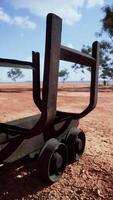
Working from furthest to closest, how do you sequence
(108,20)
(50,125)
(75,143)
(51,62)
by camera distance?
(108,20) → (75,143) → (50,125) → (51,62)

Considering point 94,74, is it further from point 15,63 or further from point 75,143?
point 15,63

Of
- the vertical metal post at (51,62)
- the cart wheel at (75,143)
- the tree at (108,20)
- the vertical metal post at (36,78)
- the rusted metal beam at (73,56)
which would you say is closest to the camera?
the vertical metal post at (51,62)

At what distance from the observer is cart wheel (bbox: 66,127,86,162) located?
16.2 feet

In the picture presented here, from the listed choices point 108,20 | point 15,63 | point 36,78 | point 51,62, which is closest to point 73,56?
point 51,62

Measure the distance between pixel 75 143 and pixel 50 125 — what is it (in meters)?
0.73

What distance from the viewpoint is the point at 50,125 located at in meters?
4.52

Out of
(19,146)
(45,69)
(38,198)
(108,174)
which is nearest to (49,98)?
(45,69)

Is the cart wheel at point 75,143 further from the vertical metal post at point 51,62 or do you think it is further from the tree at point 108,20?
the tree at point 108,20

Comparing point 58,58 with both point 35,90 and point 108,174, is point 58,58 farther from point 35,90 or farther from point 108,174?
point 108,174

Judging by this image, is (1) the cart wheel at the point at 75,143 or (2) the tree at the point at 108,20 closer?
(1) the cart wheel at the point at 75,143

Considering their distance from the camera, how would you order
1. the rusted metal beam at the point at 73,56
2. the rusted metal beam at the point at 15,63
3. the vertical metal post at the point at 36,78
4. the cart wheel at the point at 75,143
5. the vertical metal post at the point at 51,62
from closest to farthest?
the vertical metal post at the point at 51,62, the rusted metal beam at the point at 73,56, the rusted metal beam at the point at 15,63, the cart wheel at the point at 75,143, the vertical metal post at the point at 36,78

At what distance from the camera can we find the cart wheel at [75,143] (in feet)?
16.2

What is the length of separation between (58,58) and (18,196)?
6.15 feet

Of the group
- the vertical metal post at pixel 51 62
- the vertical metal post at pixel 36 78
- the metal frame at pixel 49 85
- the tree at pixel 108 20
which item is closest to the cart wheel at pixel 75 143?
the metal frame at pixel 49 85
